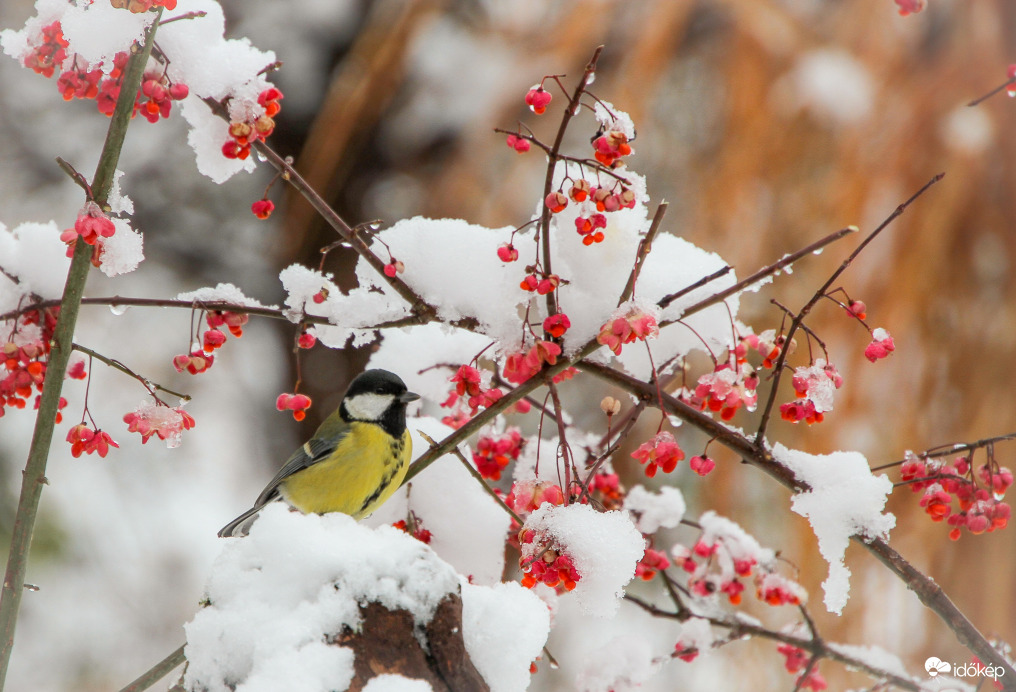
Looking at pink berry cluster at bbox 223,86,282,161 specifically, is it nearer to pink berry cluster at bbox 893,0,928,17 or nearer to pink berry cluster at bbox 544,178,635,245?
pink berry cluster at bbox 544,178,635,245

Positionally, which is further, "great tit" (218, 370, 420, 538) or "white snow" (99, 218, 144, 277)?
"great tit" (218, 370, 420, 538)

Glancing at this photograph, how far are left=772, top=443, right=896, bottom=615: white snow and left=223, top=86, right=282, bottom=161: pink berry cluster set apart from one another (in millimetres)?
707

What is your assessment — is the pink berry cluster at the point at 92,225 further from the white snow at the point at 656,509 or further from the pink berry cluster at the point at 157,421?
the white snow at the point at 656,509

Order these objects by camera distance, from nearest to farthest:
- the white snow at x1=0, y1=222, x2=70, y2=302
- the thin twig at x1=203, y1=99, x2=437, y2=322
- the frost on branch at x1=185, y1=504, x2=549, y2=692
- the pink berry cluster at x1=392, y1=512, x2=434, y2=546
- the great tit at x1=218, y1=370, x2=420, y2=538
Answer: the frost on branch at x1=185, y1=504, x2=549, y2=692
the thin twig at x1=203, y1=99, x2=437, y2=322
the white snow at x1=0, y1=222, x2=70, y2=302
the pink berry cluster at x1=392, y1=512, x2=434, y2=546
the great tit at x1=218, y1=370, x2=420, y2=538

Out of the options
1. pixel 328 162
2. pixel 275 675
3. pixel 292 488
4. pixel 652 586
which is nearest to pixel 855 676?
pixel 652 586

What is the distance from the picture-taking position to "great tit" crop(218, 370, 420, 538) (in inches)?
56.1

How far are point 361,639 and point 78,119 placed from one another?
3079 millimetres

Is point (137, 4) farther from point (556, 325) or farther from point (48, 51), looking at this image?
→ point (556, 325)

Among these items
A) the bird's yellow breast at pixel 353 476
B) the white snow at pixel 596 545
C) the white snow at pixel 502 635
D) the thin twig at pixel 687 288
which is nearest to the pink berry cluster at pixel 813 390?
the thin twig at pixel 687 288

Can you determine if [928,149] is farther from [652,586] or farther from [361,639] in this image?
[361,639]

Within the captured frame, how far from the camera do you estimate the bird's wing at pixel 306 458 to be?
151cm

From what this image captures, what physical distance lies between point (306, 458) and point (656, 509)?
0.67 meters

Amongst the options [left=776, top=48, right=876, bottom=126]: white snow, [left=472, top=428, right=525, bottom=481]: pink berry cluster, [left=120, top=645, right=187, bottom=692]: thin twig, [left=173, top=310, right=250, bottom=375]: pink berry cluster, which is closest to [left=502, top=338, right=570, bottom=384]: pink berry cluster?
[left=472, top=428, right=525, bottom=481]: pink berry cluster

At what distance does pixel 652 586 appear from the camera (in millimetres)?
2979
